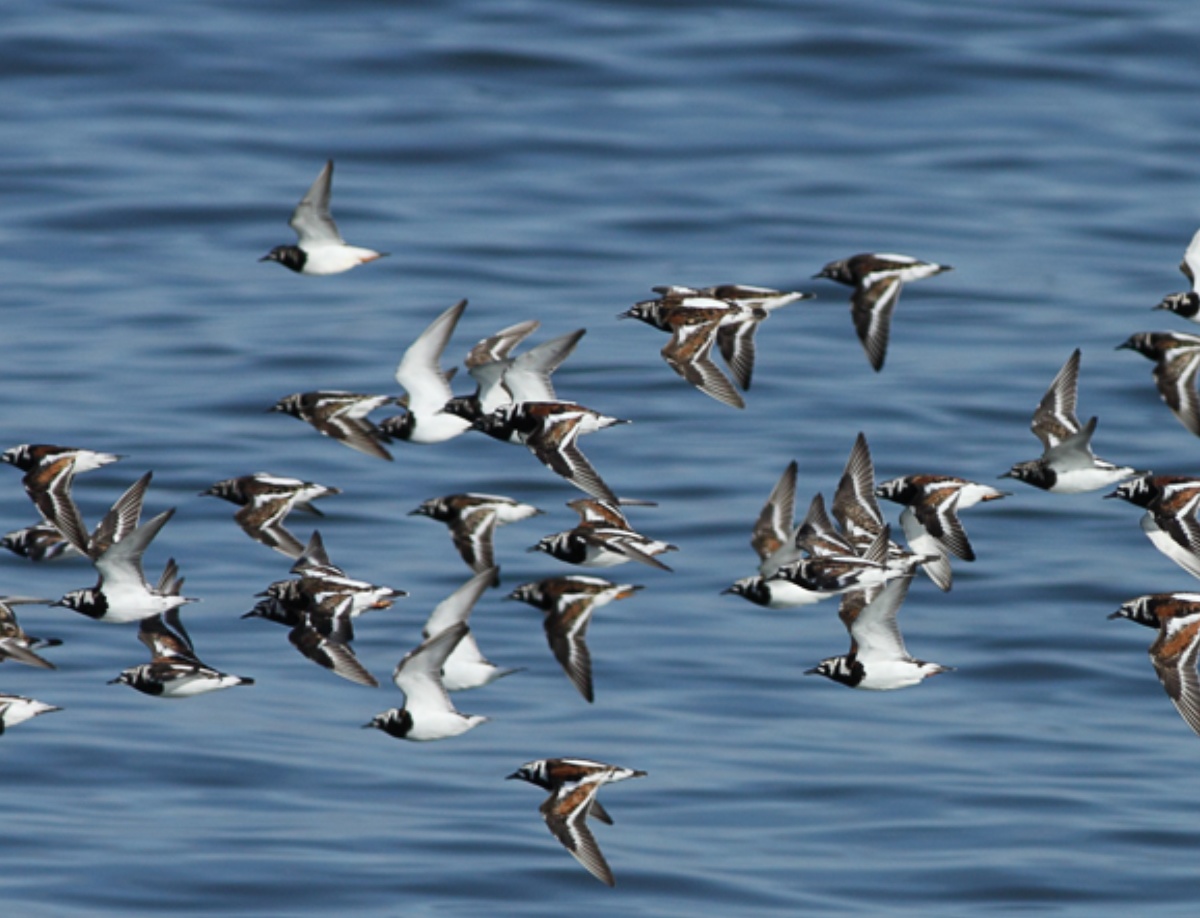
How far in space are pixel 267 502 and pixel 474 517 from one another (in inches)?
75.4

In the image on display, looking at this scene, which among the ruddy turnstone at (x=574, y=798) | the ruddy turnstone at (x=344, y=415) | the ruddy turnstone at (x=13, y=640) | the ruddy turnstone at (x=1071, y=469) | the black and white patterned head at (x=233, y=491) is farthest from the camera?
the black and white patterned head at (x=233, y=491)

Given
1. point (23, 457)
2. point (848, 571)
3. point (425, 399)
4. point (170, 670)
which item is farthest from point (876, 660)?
point (23, 457)

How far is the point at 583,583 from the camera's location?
17.4 metres

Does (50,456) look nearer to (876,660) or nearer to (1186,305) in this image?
(876,660)

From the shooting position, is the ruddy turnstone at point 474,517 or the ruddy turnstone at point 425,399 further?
the ruddy turnstone at point 425,399

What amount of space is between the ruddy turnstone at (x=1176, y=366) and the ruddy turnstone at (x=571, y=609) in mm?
4496

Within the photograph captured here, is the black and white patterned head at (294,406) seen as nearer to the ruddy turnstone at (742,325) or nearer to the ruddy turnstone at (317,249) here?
the ruddy turnstone at (317,249)

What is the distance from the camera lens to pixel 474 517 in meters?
18.6

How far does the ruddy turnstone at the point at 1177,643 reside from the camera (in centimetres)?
1655

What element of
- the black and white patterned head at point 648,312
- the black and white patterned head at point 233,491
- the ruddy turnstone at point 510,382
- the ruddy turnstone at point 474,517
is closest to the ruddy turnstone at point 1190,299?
the black and white patterned head at point 648,312

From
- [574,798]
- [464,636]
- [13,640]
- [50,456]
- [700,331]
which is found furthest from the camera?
A: [700,331]

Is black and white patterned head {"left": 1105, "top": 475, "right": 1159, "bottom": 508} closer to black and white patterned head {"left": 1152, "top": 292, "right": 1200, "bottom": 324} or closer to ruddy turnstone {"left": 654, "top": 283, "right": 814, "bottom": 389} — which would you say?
black and white patterned head {"left": 1152, "top": 292, "right": 1200, "bottom": 324}

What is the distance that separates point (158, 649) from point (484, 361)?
3772 millimetres

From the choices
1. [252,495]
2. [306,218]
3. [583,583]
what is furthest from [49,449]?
[583,583]
